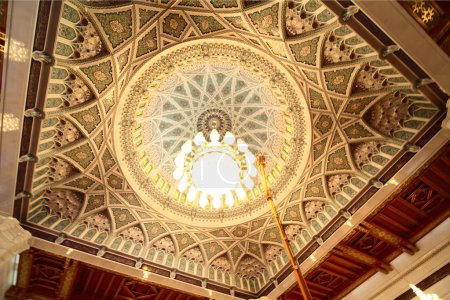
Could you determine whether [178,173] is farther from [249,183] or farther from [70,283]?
[70,283]

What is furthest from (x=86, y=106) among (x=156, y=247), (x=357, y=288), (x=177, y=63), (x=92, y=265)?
(x=357, y=288)

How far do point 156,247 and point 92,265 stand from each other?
272 cm

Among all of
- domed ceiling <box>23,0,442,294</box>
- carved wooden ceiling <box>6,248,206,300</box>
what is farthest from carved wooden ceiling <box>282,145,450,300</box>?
carved wooden ceiling <box>6,248,206,300</box>

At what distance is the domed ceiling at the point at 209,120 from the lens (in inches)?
351

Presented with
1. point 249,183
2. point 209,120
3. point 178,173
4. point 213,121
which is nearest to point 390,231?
point 249,183

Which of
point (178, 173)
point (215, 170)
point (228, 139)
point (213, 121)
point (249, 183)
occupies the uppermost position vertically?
point (213, 121)

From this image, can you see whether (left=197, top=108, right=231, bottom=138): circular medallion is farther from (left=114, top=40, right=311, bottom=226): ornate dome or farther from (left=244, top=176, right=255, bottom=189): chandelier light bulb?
(left=244, top=176, right=255, bottom=189): chandelier light bulb

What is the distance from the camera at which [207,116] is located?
13516 millimetres

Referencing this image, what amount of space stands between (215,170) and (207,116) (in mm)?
2798

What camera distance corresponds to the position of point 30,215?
9711mm

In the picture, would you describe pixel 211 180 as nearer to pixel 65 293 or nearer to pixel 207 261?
pixel 207 261

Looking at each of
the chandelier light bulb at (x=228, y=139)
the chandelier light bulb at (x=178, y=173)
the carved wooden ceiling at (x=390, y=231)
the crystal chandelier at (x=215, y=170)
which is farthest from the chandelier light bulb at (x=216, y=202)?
the carved wooden ceiling at (x=390, y=231)

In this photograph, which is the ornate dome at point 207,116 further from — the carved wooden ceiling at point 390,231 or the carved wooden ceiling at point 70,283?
the carved wooden ceiling at point 390,231

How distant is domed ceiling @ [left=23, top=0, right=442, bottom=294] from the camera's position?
8.92m
